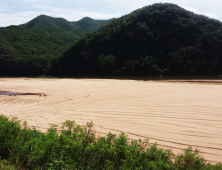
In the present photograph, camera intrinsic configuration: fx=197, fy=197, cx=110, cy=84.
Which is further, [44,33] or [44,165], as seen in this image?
[44,33]

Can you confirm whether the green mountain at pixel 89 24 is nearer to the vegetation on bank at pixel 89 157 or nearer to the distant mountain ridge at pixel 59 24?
the distant mountain ridge at pixel 59 24

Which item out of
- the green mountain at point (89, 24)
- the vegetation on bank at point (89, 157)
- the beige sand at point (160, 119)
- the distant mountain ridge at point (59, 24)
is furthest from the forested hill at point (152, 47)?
the green mountain at point (89, 24)

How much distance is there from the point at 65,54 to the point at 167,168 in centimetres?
4022

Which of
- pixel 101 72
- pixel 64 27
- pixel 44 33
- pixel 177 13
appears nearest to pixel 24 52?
pixel 44 33

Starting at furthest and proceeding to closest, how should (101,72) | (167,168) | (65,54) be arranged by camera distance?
(65,54) < (101,72) < (167,168)

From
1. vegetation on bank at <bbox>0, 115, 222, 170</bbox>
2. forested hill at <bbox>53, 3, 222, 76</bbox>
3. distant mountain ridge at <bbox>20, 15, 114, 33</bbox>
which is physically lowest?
vegetation on bank at <bbox>0, 115, 222, 170</bbox>

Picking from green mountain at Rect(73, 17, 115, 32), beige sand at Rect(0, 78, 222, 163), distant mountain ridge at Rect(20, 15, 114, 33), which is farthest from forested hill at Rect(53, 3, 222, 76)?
green mountain at Rect(73, 17, 115, 32)

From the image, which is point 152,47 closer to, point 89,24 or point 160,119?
point 160,119

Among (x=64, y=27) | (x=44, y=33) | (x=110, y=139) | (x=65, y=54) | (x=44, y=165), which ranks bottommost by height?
(x=44, y=165)

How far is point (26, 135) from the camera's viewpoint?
11.3ft

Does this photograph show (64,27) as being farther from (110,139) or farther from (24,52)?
(110,139)

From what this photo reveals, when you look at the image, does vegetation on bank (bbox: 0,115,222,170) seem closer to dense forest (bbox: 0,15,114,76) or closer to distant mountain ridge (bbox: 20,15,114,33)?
dense forest (bbox: 0,15,114,76)

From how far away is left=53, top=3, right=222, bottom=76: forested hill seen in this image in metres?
28.0

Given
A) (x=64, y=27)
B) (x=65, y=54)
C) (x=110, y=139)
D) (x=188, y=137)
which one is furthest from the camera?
(x=64, y=27)
